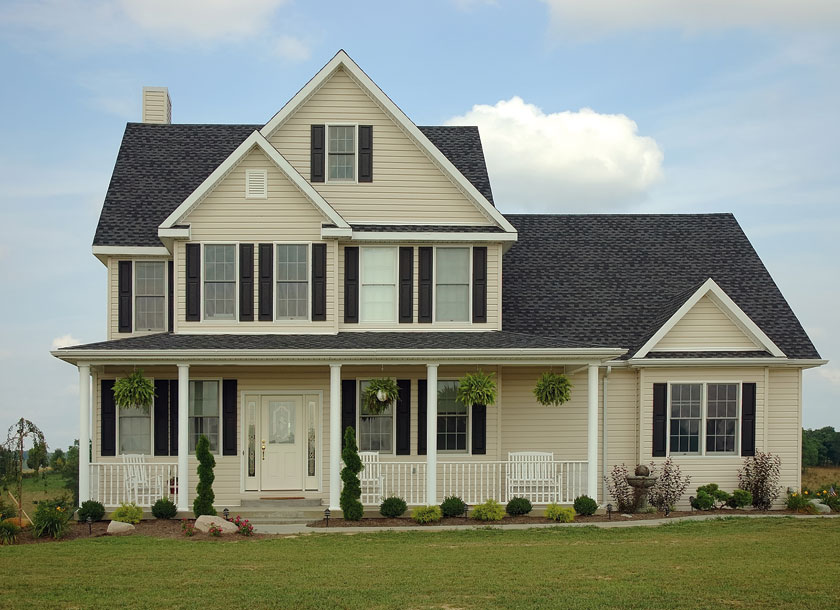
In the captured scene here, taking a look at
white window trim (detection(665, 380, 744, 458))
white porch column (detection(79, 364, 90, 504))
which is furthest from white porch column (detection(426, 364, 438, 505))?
white porch column (detection(79, 364, 90, 504))

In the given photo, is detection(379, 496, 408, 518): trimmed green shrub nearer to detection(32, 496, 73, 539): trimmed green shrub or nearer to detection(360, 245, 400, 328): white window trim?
detection(360, 245, 400, 328): white window trim

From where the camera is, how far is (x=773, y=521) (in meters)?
18.6

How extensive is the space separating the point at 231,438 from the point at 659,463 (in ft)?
32.2

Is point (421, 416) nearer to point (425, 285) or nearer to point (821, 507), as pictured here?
point (425, 285)

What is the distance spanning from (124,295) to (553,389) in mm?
10191

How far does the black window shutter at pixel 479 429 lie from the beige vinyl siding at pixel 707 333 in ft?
15.0

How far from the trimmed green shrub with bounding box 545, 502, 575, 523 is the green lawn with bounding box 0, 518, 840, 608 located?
1.11 meters

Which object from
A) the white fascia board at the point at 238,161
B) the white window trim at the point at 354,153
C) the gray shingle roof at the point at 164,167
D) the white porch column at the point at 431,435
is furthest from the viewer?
the gray shingle roof at the point at 164,167

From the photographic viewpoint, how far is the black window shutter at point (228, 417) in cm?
2028

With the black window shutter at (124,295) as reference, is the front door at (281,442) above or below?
below

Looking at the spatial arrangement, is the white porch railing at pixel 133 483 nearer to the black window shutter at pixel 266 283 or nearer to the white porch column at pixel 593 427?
the black window shutter at pixel 266 283

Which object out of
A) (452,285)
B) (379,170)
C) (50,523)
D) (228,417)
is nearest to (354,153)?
(379,170)

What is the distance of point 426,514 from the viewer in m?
18.3

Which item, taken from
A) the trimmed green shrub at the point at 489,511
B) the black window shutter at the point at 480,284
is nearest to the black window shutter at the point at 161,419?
the trimmed green shrub at the point at 489,511
